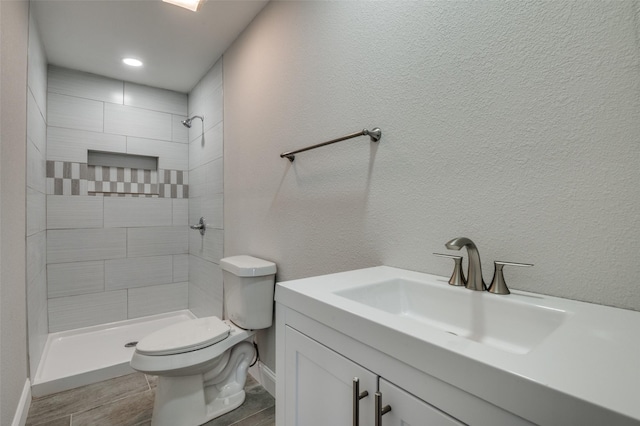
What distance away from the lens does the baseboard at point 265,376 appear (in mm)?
1787

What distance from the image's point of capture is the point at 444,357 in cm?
45

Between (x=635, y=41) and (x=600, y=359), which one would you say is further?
(x=635, y=41)

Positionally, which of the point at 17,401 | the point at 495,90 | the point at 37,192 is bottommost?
the point at 17,401

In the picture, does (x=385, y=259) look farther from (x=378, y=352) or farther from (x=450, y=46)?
→ (x=450, y=46)

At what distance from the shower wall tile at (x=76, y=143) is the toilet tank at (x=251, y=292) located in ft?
6.35

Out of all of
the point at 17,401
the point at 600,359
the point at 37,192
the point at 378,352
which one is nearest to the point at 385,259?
the point at 378,352

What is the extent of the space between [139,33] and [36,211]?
1.43 m

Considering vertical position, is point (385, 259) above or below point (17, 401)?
above

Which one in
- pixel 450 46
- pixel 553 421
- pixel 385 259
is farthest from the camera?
pixel 385 259

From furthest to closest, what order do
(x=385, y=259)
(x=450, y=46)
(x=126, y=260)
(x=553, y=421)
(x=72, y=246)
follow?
(x=126, y=260) → (x=72, y=246) → (x=385, y=259) → (x=450, y=46) → (x=553, y=421)

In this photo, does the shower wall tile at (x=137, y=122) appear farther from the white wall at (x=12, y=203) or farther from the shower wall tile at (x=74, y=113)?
the white wall at (x=12, y=203)

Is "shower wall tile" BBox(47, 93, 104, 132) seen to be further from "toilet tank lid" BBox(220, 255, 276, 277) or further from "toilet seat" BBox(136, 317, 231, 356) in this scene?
"toilet seat" BBox(136, 317, 231, 356)

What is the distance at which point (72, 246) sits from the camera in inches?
103

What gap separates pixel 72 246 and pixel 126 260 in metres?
0.43
